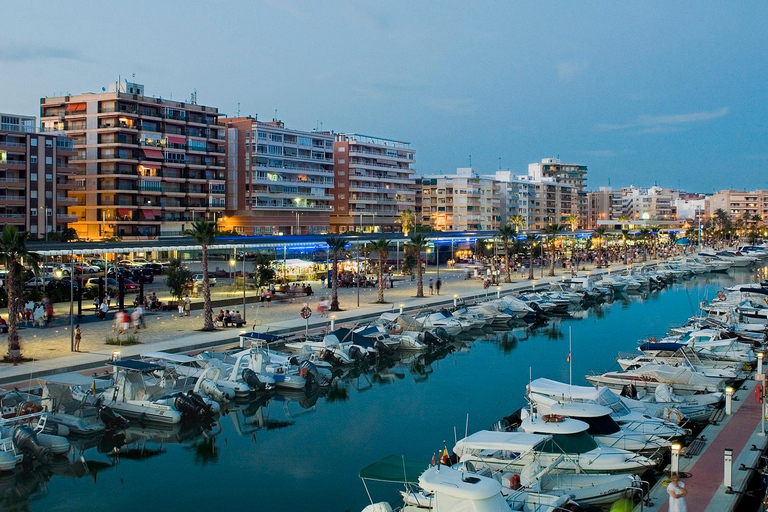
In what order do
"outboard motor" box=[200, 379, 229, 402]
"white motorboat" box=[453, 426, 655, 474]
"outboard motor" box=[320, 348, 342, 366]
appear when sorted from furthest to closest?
"outboard motor" box=[320, 348, 342, 366]
"outboard motor" box=[200, 379, 229, 402]
"white motorboat" box=[453, 426, 655, 474]

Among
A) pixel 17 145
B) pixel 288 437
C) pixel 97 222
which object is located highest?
pixel 17 145

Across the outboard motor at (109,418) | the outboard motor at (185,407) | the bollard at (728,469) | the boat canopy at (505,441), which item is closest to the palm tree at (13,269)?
the outboard motor at (109,418)

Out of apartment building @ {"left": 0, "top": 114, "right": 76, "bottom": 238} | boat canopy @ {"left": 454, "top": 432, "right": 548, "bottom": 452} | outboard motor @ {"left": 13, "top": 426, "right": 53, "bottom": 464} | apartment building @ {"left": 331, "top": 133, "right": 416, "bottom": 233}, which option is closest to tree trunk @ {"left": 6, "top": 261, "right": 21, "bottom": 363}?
outboard motor @ {"left": 13, "top": 426, "right": 53, "bottom": 464}

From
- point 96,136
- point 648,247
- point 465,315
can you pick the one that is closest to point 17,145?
point 96,136

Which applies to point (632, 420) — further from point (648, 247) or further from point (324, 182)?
point (648, 247)

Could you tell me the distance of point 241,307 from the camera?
57.3m

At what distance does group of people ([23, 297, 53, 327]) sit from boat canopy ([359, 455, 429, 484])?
32573 mm

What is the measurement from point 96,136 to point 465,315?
220 feet

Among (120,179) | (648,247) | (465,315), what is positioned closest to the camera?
(465,315)

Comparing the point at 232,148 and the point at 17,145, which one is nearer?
the point at 17,145

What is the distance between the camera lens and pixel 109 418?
28.4 meters

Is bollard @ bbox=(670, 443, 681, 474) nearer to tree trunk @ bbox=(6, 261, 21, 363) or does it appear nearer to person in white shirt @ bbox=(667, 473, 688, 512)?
person in white shirt @ bbox=(667, 473, 688, 512)

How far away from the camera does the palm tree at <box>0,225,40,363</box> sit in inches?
1377

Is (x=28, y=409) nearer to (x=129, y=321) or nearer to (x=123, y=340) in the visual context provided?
(x=123, y=340)
